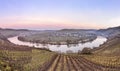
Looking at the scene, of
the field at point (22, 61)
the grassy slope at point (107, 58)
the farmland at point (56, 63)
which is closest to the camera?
the field at point (22, 61)

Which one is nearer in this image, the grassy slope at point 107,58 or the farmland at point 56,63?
the farmland at point 56,63

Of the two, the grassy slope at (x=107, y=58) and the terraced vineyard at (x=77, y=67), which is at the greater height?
the terraced vineyard at (x=77, y=67)

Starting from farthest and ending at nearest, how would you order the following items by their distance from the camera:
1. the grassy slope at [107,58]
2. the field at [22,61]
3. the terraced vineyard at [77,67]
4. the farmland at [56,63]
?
1. the grassy slope at [107,58]
2. the farmland at [56,63]
3. the terraced vineyard at [77,67]
4. the field at [22,61]

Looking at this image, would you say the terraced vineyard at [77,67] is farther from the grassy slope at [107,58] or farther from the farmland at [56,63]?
the grassy slope at [107,58]

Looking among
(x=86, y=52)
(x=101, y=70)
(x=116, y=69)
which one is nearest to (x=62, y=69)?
(x=101, y=70)

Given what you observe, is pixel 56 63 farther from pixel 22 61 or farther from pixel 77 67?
pixel 22 61

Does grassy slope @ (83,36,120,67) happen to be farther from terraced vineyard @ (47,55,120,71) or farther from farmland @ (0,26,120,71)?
terraced vineyard @ (47,55,120,71)

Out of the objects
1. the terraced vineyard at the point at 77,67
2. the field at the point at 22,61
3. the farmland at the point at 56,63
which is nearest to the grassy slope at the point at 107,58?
the farmland at the point at 56,63

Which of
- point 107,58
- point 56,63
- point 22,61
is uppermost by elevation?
point 56,63

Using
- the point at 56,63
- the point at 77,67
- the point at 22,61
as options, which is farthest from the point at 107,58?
the point at 22,61

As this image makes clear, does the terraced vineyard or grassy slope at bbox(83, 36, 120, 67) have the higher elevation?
the terraced vineyard

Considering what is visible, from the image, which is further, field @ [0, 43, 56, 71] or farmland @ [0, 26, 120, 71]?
farmland @ [0, 26, 120, 71]

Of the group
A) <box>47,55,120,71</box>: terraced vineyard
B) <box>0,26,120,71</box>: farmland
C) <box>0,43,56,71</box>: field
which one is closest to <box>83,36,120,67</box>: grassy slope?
<box>0,26,120,71</box>: farmland
